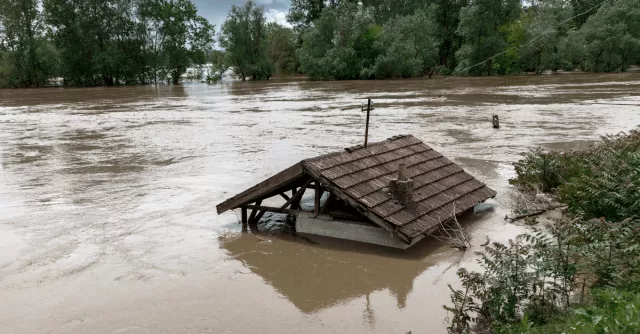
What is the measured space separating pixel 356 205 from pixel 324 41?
2359 inches

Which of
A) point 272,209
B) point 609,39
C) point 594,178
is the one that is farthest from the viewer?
point 609,39

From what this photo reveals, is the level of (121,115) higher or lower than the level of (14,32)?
lower

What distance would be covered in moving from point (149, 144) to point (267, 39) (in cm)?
5320

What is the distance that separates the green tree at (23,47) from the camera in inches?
2566

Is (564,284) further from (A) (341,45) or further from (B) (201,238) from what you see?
(A) (341,45)

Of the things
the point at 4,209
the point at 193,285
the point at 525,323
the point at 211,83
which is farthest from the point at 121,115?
the point at 211,83

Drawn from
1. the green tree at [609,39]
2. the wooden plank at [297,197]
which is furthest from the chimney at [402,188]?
the green tree at [609,39]

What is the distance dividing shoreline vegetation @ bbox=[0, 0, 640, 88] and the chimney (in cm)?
5075

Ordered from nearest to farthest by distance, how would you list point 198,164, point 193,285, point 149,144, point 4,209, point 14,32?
point 193,285 < point 4,209 < point 198,164 < point 149,144 < point 14,32

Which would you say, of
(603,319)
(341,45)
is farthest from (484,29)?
(603,319)

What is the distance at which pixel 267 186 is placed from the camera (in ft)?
33.3

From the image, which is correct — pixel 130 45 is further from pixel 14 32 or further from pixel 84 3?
pixel 14 32

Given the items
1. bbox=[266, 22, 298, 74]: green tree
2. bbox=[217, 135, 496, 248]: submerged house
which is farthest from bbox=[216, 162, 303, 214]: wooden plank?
bbox=[266, 22, 298, 74]: green tree

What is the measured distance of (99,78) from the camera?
231 feet
